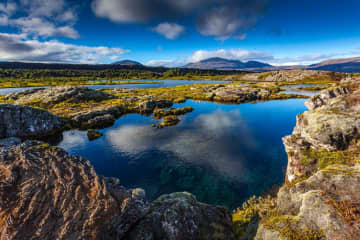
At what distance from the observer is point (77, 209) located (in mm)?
10766

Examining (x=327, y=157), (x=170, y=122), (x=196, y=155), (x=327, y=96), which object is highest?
(x=327, y=96)

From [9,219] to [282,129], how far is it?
2501 inches

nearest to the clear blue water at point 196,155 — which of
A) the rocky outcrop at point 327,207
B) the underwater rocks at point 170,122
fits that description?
the underwater rocks at point 170,122

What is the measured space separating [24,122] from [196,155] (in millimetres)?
53337

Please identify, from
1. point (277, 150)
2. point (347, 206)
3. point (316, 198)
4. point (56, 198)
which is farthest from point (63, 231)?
point (277, 150)

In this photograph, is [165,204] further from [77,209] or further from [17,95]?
[17,95]

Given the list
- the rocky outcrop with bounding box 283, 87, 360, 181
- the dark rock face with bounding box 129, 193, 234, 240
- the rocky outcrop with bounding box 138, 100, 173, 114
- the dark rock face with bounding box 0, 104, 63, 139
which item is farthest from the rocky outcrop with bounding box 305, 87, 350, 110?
the dark rock face with bounding box 0, 104, 63, 139

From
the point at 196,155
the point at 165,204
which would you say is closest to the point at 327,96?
the point at 196,155

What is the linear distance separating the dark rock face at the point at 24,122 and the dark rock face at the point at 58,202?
1773 inches

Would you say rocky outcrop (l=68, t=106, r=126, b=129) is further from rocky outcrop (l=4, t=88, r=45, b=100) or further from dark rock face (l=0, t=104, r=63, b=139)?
rocky outcrop (l=4, t=88, r=45, b=100)

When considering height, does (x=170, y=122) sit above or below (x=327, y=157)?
below

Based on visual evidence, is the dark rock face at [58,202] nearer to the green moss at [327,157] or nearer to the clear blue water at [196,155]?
the clear blue water at [196,155]

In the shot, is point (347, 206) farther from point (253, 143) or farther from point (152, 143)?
point (152, 143)

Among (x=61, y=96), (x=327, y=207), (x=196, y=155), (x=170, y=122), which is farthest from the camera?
(x=61, y=96)
